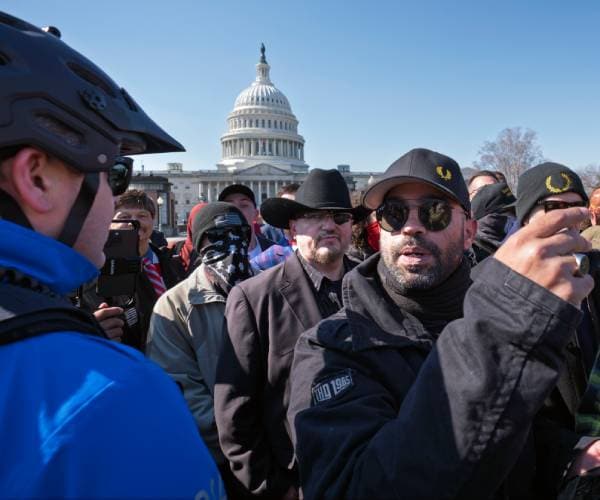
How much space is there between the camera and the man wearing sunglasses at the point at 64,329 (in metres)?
0.90

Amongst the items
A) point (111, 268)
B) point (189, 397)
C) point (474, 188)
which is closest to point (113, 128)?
point (111, 268)

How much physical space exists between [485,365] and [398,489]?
0.39m

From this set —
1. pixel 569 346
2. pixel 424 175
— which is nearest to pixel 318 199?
pixel 424 175

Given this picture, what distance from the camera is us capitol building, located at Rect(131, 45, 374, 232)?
9744 centimetres

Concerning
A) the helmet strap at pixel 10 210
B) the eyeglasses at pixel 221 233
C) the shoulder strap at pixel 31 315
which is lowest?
the shoulder strap at pixel 31 315

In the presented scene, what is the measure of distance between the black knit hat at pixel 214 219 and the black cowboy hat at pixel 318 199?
1.21 ft

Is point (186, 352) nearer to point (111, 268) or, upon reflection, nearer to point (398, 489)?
point (111, 268)

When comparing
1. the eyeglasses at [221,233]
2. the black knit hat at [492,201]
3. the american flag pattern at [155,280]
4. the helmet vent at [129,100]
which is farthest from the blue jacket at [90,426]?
the black knit hat at [492,201]

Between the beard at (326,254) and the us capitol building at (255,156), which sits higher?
the us capitol building at (255,156)

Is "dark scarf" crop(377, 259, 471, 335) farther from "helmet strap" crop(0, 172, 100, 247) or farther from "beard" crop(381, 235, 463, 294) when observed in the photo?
"helmet strap" crop(0, 172, 100, 247)

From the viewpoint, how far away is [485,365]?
111 cm

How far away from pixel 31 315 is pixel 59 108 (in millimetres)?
678

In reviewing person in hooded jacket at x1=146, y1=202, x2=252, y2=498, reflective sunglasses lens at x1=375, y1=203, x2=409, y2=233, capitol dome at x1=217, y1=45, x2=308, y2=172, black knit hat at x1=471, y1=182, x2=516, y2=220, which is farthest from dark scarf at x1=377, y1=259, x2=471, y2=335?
capitol dome at x1=217, y1=45, x2=308, y2=172

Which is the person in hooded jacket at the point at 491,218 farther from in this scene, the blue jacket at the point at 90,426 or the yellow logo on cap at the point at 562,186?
the blue jacket at the point at 90,426
